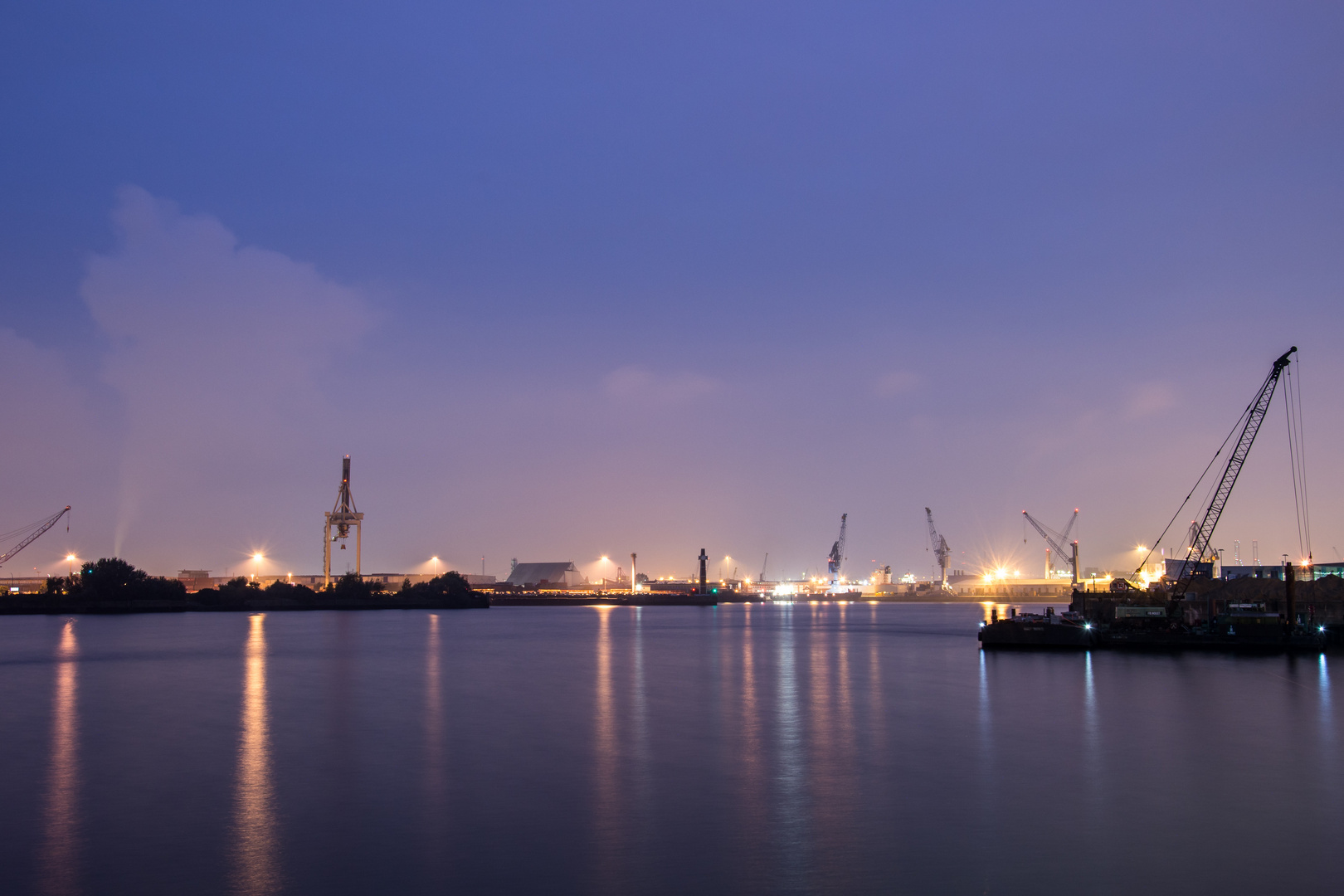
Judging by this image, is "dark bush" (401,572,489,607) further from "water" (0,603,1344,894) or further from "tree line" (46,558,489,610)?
Answer: "water" (0,603,1344,894)

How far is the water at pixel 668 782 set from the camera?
46.4ft

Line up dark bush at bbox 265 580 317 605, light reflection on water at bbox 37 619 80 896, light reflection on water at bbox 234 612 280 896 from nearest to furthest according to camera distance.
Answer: light reflection on water at bbox 234 612 280 896
light reflection on water at bbox 37 619 80 896
dark bush at bbox 265 580 317 605

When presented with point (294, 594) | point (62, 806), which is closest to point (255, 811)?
point (62, 806)

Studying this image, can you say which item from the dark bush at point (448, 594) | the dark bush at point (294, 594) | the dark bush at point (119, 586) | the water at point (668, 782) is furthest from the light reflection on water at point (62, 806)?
the dark bush at point (448, 594)

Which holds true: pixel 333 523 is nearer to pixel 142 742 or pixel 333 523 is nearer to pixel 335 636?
pixel 335 636

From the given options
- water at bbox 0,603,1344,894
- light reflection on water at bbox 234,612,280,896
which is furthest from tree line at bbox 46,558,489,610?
light reflection on water at bbox 234,612,280,896

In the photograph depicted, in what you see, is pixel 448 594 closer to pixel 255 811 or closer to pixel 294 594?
pixel 294 594

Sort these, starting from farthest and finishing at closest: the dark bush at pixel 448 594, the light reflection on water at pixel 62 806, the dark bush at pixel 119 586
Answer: the dark bush at pixel 448 594 < the dark bush at pixel 119 586 < the light reflection on water at pixel 62 806

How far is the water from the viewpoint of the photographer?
A: 1416 centimetres


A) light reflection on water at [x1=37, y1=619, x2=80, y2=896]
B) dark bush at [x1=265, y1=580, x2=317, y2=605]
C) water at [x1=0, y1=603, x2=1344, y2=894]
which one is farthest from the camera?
dark bush at [x1=265, y1=580, x2=317, y2=605]

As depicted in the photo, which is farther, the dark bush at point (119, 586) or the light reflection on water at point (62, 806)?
the dark bush at point (119, 586)

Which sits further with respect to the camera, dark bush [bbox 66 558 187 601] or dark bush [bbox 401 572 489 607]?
dark bush [bbox 401 572 489 607]

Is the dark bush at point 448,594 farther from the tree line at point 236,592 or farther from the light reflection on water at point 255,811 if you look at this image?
the light reflection on water at point 255,811

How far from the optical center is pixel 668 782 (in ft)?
67.4
